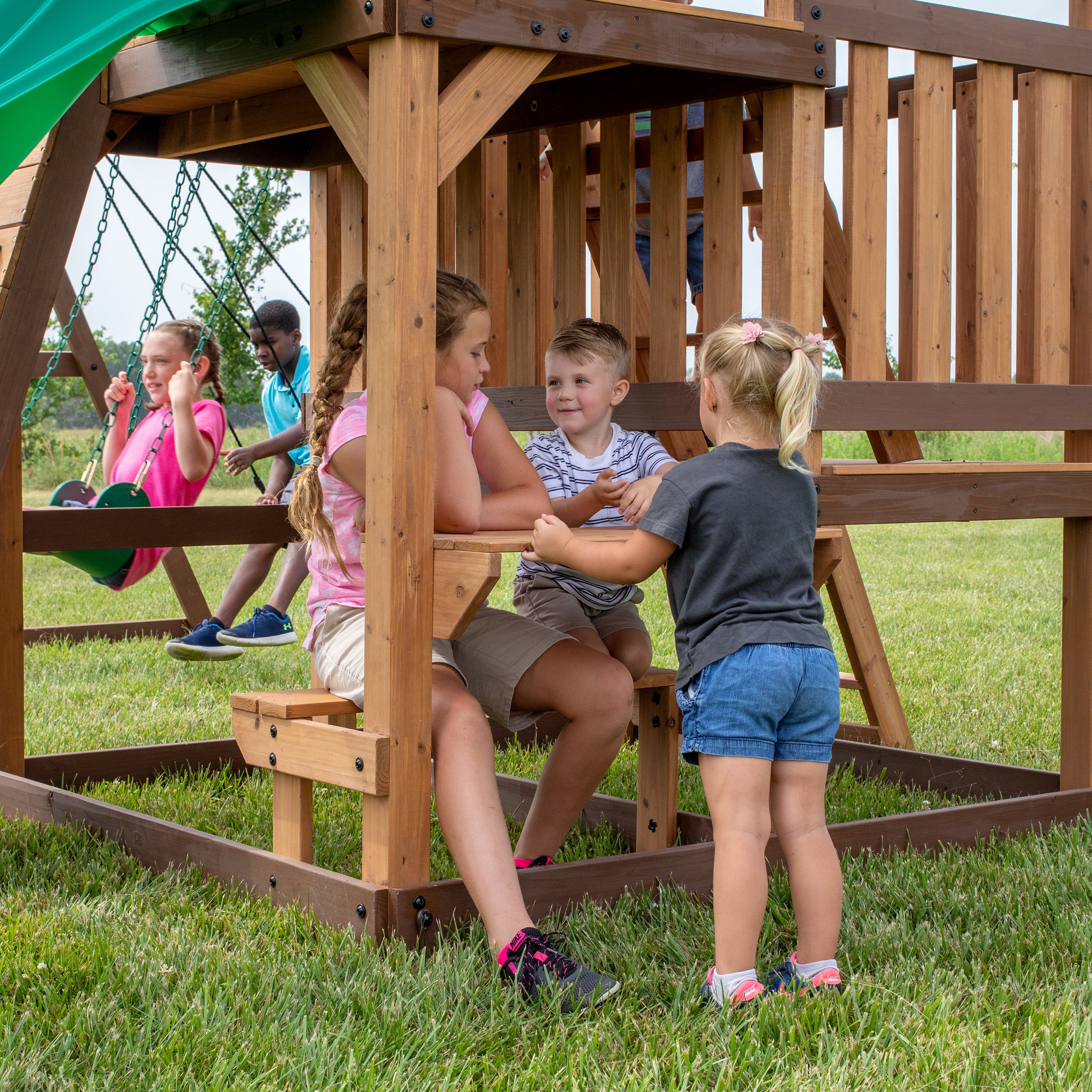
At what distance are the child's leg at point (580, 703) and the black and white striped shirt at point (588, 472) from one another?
1.86 ft

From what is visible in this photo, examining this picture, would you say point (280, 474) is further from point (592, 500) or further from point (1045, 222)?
point (1045, 222)

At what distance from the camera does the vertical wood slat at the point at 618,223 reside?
4.55 meters

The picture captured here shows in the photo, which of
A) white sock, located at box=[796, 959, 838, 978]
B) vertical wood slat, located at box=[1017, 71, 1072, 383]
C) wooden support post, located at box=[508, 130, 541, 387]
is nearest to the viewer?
white sock, located at box=[796, 959, 838, 978]

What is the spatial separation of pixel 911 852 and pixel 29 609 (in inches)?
305

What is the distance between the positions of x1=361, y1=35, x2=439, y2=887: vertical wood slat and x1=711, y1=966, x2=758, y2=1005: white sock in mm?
764

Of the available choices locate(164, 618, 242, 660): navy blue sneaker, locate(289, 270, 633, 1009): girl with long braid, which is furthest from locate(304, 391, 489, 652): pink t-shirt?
locate(164, 618, 242, 660): navy blue sneaker

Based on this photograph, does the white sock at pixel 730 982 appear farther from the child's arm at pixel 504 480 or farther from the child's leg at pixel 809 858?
the child's arm at pixel 504 480

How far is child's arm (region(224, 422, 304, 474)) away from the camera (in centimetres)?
716

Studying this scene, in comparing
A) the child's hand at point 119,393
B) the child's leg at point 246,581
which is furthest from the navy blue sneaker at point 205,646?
the child's hand at point 119,393

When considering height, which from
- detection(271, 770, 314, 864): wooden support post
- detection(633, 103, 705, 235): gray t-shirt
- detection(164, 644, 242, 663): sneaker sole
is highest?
detection(633, 103, 705, 235): gray t-shirt

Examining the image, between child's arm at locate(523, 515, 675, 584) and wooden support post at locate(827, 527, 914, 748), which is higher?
child's arm at locate(523, 515, 675, 584)

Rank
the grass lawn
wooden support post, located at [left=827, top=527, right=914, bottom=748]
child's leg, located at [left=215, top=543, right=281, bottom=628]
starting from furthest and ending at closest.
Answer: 1. child's leg, located at [left=215, top=543, right=281, bottom=628]
2. wooden support post, located at [left=827, top=527, right=914, bottom=748]
3. the grass lawn

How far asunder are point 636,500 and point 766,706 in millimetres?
880

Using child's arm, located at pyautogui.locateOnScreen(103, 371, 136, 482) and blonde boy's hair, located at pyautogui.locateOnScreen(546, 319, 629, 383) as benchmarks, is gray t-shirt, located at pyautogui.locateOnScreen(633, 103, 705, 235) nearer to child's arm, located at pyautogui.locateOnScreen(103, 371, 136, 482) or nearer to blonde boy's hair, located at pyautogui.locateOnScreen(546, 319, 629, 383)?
blonde boy's hair, located at pyautogui.locateOnScreen(546, 319, 629, 383)
